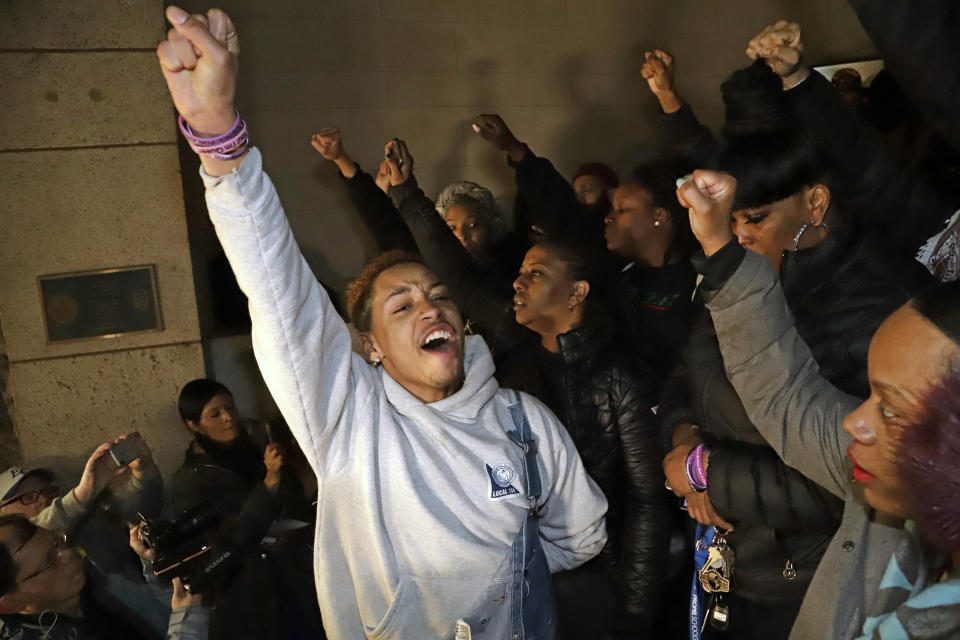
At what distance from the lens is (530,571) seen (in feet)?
5.95

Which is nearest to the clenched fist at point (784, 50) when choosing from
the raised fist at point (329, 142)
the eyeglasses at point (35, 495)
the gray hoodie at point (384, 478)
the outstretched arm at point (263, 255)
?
the gray hoodie at point (384, 478)

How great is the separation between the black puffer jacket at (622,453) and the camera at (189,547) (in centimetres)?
119

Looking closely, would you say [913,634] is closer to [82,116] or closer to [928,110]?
[928,110]

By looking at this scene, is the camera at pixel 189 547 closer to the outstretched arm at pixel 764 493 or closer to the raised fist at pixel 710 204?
the outstretched arm at pixel 764 493

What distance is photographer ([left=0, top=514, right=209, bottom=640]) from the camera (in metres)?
2.25

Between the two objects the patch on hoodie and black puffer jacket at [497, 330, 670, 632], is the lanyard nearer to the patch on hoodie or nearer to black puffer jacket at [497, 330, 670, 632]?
black puffer jacket at [497, 330, 670, 632]

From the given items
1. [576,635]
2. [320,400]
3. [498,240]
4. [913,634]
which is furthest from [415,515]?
[498,240]

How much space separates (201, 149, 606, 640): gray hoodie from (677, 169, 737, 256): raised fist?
0.64m

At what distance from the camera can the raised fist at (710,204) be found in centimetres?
158

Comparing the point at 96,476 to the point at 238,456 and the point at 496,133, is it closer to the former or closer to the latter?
the point at 238,456

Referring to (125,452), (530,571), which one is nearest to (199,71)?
(530,571)

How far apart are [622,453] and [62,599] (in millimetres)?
1754

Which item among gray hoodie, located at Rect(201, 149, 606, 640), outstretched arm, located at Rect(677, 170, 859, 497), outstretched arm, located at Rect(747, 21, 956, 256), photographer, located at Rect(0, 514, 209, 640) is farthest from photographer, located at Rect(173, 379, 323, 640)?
outstretched arm, located at Rect(747, 21, 956, 256)

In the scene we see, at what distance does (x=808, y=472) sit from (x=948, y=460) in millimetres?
615
